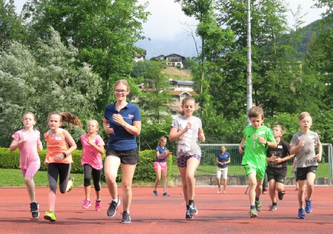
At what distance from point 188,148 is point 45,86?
35.3 meters

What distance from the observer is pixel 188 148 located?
9.34 meters

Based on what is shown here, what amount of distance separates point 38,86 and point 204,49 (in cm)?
1258

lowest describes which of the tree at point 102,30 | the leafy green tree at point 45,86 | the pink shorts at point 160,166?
the pink shorts at point 160,166

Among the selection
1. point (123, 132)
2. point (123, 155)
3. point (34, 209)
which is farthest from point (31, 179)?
point (123, 132)

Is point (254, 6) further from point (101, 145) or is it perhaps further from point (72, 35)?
point (101, 145)

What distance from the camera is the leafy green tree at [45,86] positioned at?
42.5 m

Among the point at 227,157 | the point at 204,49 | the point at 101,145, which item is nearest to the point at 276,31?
the point at 204,49

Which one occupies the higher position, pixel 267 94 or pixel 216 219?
pixel 267 94

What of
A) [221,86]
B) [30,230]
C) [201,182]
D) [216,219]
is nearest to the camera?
[30,230]

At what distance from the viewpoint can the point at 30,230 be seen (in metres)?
8.01

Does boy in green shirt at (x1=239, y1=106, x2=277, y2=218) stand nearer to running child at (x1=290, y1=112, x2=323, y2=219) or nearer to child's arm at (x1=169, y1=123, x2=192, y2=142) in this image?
running child at (x1=290, y1=112, x2=323, y2=219)

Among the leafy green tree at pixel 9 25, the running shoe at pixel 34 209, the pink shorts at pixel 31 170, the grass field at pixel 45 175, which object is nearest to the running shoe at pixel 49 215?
the running shoe at pixel 34 209

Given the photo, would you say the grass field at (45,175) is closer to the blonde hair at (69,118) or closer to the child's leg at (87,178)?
the child's leg at (87,178)

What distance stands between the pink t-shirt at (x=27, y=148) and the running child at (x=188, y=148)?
7.87 feet
